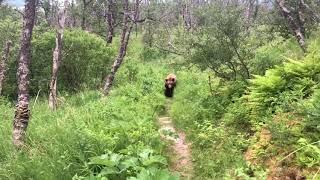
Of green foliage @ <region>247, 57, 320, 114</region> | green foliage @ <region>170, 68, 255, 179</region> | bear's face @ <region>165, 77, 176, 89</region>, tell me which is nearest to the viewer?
green foliage @ <region>170, 68, 255, 179</region>

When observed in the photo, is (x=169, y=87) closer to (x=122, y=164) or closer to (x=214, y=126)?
(x=214, y=126)

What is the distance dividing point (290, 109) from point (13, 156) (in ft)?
16.2

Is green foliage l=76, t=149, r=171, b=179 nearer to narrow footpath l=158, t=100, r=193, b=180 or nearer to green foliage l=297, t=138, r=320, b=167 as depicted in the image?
narrow footpath l=158, t=100, r=193, b=180

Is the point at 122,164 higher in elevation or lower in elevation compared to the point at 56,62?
lower

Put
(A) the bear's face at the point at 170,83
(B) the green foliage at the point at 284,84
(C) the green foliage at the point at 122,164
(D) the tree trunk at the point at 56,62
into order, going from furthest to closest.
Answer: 1. (A) the bear's face at the point at 170,83
2. (D) the tree trunk at the point at 56,62
3. (B) the green foliage at the point at 284,84
4. (C) the green foliage at the point at 122,164

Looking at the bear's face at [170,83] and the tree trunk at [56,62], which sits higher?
the tree trunk at [56,62]

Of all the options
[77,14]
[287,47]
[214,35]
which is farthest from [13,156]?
[77,14]

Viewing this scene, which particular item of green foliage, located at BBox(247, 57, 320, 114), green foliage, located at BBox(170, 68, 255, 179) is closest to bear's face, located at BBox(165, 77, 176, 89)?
green foliage, located at BBox(170, 68, 255, 179)

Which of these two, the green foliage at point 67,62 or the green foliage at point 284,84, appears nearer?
the green foliage at point 284,84

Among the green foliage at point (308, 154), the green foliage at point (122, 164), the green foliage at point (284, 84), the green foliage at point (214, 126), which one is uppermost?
the green foliage at point (284, 84)

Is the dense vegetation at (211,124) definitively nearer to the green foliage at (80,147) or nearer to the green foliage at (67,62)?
the green foliage at (80,147)

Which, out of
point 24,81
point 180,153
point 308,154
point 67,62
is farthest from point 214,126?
point 67,62

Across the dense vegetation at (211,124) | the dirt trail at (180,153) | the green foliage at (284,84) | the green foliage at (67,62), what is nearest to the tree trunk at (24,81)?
the dense vegetation at (211,124)

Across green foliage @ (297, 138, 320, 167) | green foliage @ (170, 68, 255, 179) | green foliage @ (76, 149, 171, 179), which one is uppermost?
green foliage @ (297, 138, 320, 167)
